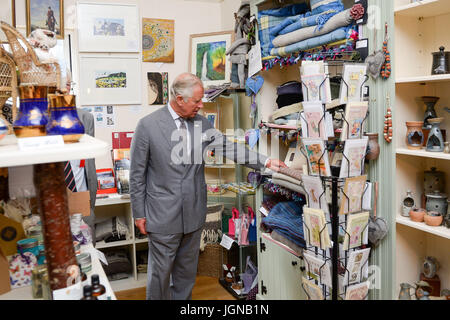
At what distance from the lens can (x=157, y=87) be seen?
3.94 metres

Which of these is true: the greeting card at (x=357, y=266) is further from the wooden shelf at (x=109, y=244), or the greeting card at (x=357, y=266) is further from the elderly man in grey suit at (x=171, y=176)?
the wooden shelf at (x=109, y=244)

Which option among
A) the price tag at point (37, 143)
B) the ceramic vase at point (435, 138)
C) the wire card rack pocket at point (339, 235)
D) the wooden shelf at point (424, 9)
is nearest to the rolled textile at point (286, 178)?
the wire card rack pocket at point (339, 235)

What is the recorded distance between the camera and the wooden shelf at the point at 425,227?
68.9 inches

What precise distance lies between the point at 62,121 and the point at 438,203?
1.69 meters

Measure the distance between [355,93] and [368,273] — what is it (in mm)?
951

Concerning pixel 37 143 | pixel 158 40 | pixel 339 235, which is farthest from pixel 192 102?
pixel 158 40

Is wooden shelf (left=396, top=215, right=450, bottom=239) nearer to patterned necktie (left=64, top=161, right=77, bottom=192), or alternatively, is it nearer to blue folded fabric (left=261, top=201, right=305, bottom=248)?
blue folded fabric (left=261, top=201, right=305, bottom=248)

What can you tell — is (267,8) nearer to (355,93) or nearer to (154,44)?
(355,93)

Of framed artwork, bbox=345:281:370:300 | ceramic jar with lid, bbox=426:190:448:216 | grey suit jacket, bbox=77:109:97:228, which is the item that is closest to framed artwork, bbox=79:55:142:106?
grey suit jacket, bbox=77:109:97:228

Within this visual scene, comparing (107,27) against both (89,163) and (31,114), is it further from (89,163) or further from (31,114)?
(31,114)

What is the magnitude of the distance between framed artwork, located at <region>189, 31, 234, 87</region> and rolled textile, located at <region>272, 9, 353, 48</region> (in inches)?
49.8

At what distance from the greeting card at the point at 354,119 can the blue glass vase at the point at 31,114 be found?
4.37ft

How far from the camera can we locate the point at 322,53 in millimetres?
2137
